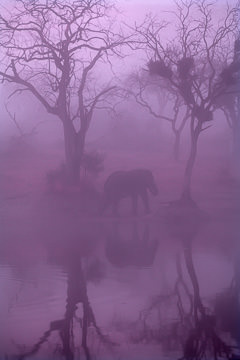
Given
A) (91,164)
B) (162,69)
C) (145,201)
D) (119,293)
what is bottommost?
(119,293)

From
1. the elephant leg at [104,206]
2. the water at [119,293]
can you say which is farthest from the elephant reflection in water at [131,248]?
the elephant leg at [104,206]

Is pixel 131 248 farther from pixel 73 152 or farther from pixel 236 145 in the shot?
pixel 236 145

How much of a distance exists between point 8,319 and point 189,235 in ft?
30.9

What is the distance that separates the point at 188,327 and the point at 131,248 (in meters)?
6.87

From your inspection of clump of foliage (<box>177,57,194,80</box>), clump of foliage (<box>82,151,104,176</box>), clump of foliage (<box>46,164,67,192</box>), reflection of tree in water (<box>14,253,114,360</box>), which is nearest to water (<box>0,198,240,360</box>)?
reflection of tree in water (<box>14,253,114,360</box>)

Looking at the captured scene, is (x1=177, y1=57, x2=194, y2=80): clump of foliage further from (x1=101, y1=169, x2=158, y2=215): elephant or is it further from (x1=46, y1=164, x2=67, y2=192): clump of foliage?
(x1=46, y1=164, x2=67, y2=192): clump of foliage

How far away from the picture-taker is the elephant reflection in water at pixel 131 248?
1370cm

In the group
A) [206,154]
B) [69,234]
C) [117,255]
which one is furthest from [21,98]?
[117,255]

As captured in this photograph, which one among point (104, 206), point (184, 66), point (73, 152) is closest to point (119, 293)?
point (104, 206)

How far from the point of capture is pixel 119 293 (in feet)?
35.1

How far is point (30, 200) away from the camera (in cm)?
2420

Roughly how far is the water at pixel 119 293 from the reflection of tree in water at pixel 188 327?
1cm

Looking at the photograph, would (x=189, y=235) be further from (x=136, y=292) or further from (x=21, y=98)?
(x=21, y=98)

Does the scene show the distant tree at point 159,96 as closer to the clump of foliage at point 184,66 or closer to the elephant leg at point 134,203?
the clump of foliage at point 184,66
